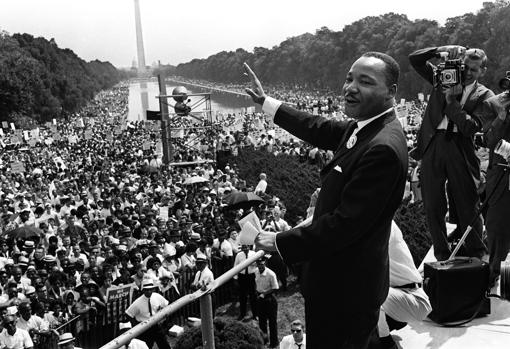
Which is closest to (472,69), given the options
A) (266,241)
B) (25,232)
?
(266,241)

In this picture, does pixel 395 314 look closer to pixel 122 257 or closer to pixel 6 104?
pixel 122 257

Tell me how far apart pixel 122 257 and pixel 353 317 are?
29.5 feet

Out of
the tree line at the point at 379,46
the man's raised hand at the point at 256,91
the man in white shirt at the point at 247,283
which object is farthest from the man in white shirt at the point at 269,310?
the tree line at the point at 379,46

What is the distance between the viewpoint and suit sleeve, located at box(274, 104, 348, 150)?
3.09m

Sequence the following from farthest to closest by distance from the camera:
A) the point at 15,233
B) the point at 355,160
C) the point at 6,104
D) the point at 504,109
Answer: the point at 6,104 < the point at 15,233 < the point at 504,109 < the point at 355,160

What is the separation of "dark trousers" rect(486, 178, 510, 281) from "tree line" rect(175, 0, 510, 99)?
2346cm

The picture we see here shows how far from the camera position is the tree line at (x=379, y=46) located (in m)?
47.9

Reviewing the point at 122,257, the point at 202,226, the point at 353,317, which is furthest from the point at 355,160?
the point at 202,226

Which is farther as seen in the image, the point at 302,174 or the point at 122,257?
the point at 302,174

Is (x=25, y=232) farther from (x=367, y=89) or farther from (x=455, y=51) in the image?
(x=367, y=89)

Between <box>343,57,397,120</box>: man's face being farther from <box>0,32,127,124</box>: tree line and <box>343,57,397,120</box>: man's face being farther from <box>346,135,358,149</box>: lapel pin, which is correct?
<box>0,32,127,124</box>: tree line

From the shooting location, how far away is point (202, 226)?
13430mm

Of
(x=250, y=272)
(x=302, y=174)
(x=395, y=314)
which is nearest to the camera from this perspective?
(x=395, y=314)

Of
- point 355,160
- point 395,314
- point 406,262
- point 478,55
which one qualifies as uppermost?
point 478,55
